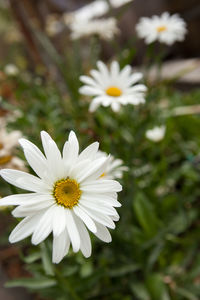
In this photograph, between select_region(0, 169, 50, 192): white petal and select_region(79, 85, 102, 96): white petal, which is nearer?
select_region(0, 169, 50, 192): white petal

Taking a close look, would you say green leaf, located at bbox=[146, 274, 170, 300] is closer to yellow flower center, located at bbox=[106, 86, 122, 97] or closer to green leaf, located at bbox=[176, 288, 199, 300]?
green leaf, located at bbox=[176, 288, 199, 300]

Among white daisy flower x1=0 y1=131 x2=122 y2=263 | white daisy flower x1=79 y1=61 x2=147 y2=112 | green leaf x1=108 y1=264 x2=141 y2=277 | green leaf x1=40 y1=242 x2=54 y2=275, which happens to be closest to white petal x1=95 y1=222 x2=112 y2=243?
white daisy flower x1=0 y1=131 x2=122 y2=263

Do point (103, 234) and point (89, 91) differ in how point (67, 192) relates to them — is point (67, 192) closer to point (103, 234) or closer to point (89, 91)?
point (103, 234)

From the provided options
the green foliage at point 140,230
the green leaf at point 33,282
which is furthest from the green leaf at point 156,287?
the green leaf at point 33,282

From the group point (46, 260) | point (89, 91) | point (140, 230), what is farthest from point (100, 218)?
point (140, 230)

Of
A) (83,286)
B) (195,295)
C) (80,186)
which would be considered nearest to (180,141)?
(195,295)

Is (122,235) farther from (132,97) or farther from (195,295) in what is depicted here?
(132,97)

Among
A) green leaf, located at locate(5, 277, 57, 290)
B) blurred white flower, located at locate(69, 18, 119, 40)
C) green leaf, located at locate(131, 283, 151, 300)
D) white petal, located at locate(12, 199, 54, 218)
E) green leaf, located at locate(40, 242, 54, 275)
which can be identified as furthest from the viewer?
blurred white flower, located at locate(69, 18, 119, 40)
